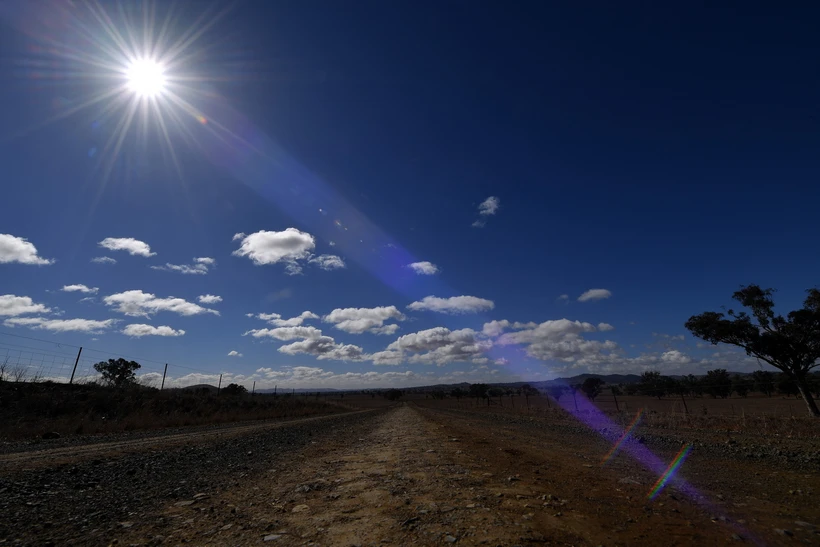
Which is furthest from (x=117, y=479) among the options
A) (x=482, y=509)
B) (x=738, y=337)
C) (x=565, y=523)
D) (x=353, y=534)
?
(x=738, y=337)

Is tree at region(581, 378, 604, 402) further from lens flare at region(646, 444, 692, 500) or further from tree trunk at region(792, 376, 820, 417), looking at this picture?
lens flare at region(646, 444, 692, 500)

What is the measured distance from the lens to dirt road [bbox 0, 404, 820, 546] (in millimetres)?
4508

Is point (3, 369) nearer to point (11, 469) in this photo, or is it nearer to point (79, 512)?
point (11, 469)

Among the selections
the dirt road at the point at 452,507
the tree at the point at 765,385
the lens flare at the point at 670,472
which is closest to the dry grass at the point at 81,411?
the dirt road at the point at 452,507

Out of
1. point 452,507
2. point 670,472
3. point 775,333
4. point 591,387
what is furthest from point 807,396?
point 591,387

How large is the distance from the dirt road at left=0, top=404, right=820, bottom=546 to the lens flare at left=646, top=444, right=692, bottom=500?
0.58ft

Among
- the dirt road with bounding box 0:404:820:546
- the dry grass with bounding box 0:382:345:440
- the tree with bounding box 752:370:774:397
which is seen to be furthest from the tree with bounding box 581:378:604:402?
the dirt road with bounding box 0:404:820:546

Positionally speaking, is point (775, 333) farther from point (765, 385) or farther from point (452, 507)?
point (765, 385)

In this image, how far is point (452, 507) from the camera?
18.1 feet

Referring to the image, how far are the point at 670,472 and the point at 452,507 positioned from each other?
20.9 ft

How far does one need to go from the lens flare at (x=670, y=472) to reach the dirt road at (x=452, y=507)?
0.58 ft

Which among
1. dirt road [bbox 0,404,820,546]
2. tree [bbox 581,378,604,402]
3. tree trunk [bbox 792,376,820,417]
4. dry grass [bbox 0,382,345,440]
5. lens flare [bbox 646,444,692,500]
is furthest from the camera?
tree [bbox 581,378,604,402]

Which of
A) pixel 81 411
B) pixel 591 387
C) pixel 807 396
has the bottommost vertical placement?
pixel 807 396

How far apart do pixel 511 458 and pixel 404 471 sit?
3.41m
